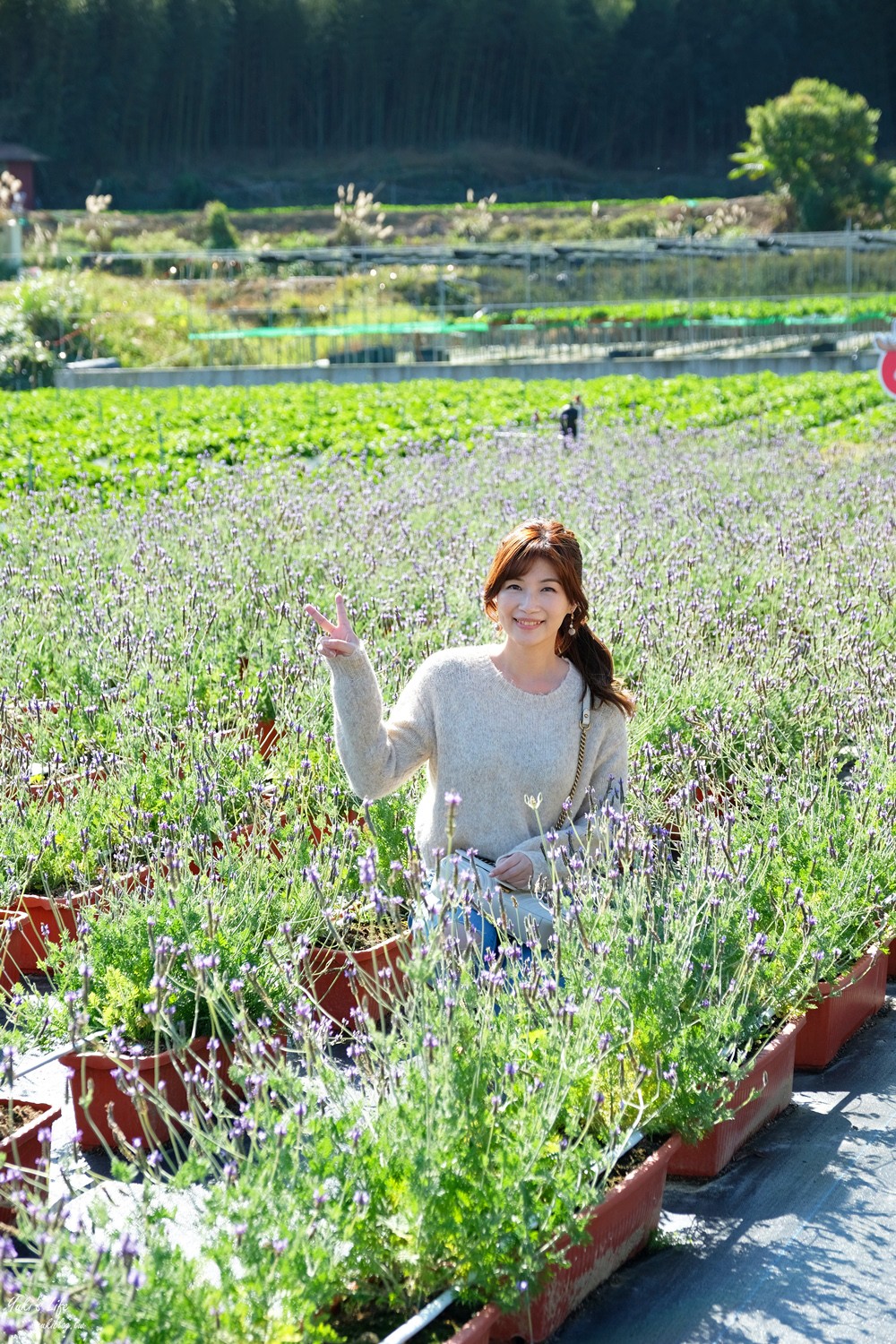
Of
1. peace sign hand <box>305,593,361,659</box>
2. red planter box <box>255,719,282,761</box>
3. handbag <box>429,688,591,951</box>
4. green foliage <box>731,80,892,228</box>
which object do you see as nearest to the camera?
handbag <box>429,688,591,951</box>

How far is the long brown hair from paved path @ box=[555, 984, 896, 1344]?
1.08 meters

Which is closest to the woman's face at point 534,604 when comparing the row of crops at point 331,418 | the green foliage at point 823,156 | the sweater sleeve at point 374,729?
the sweater sleeve at point 374,729

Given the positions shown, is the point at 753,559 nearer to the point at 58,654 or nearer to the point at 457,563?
the point at 457,563

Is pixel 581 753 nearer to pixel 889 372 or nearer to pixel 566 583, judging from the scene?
pixel 566 583

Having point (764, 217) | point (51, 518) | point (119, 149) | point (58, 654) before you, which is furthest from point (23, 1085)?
point (119, 149)

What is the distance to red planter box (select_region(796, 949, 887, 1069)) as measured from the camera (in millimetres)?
3885

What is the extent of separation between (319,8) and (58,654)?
93.8m

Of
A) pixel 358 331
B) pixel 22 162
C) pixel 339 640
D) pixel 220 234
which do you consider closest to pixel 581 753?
pixel 339 640

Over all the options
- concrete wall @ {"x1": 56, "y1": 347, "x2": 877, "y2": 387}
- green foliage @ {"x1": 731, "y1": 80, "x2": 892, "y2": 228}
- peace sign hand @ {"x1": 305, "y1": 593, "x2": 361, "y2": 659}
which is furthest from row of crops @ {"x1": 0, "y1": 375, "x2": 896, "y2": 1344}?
green foliage @ {"x1": 731, "y1": 80, "x2": 892, "y2": 228}

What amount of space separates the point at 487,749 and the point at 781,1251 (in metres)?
1.33

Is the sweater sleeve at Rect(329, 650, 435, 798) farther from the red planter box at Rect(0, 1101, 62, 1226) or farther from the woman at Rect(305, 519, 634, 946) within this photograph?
the red planter box at Rect(0, 1101, 62, 1226)

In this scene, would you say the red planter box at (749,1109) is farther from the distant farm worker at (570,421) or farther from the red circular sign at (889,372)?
the distant farm worker at (570,421)

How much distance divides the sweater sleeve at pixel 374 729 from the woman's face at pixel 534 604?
25cm

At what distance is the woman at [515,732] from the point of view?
12.7 ft
